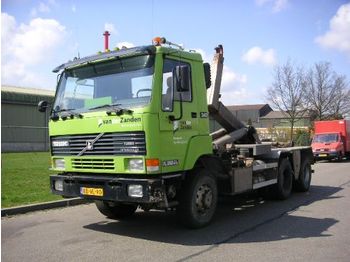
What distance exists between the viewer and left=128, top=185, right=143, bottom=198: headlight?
6.71 metres

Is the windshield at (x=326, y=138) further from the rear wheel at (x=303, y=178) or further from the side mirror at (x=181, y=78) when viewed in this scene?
→ the side mirror at (x=181, y=78)

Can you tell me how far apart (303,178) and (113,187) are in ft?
23.3

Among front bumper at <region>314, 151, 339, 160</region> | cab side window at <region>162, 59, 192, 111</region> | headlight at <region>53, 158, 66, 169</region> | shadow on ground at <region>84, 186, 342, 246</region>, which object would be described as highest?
cab side window at <region>162, 59, 192, 111</region>

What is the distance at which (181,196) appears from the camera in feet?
24.4

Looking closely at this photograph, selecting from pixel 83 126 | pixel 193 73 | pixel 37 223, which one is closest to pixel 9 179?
pixel 37 223

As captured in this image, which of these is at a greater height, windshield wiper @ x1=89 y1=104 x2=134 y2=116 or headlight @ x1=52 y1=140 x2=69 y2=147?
windshield wiper @ x1=89 y1=104 x2=134 y2=116

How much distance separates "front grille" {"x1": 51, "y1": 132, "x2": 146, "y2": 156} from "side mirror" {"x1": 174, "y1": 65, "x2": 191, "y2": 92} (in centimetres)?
97

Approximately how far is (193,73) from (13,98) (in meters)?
34.1

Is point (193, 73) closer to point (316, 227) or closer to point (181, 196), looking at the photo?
point (181, 196)

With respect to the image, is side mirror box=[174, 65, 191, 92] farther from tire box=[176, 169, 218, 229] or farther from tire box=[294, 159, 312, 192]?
tire box=[294, 159, 312, 192]

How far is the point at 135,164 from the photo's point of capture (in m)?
6.86

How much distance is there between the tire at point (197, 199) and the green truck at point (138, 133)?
0.05ft

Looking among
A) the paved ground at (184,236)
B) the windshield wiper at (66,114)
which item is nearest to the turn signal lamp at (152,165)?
the paved ground at (184,236)

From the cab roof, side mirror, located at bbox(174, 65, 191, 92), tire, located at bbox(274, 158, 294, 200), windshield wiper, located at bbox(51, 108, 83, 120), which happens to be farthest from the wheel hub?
tire, located at bbox(274, 158, 294, 200)
